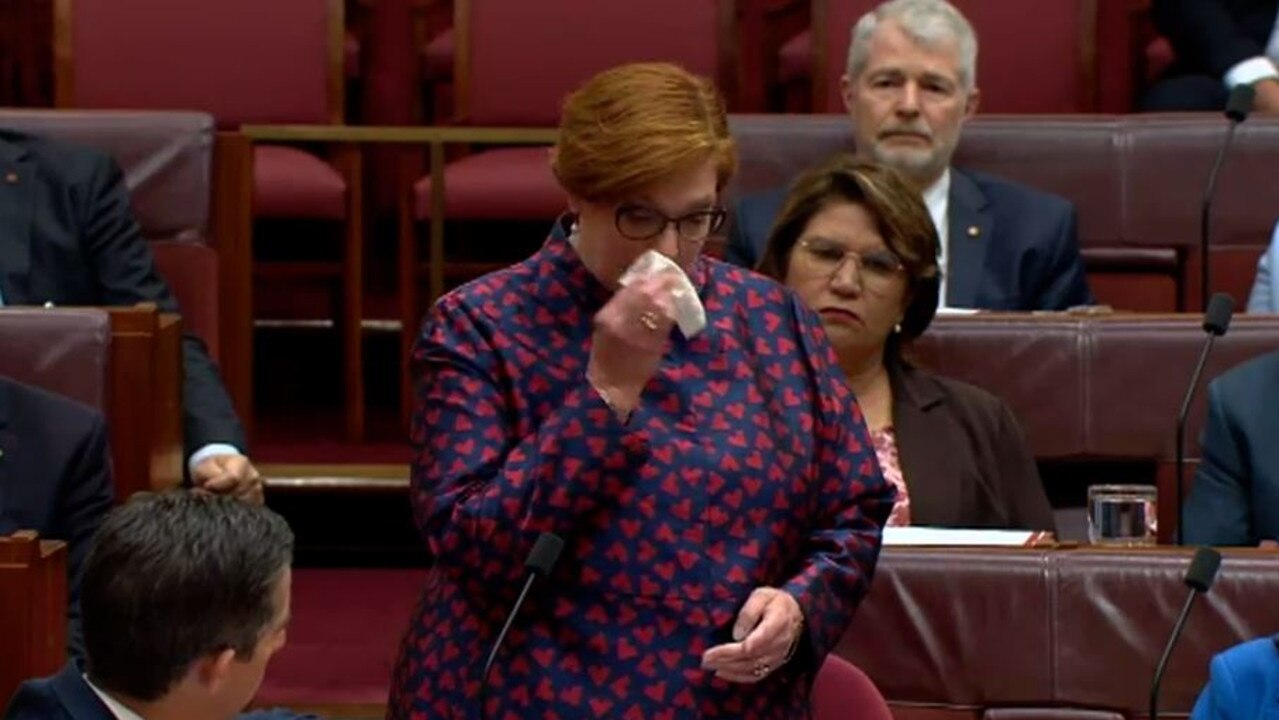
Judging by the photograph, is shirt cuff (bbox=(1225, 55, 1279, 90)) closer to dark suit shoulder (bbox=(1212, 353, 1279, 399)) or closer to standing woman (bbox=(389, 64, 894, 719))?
dark suit shoulder (bbox=(1212, 353, 1279, 399))

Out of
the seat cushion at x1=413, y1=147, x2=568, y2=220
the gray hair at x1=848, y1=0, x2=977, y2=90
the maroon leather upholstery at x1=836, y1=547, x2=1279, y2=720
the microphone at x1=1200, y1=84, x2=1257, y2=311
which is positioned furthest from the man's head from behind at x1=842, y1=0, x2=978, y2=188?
the maroon leather upholstery at x1=836, y1=547, x2=1279, y2=720

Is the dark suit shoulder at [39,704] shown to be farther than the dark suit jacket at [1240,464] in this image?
No

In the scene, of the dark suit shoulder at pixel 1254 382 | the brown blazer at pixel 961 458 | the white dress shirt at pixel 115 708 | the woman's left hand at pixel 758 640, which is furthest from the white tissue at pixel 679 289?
the dark suit shoulder at pixel 1254 382

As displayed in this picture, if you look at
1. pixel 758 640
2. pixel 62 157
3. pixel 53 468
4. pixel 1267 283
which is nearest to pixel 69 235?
pixel 62 157

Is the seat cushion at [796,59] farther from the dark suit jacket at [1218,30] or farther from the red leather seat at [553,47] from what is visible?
the dark suit jacket at [1218,30]

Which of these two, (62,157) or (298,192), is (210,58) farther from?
(62,157)

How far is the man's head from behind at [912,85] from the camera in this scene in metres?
2.01

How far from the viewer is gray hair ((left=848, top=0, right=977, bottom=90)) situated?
2.05 m

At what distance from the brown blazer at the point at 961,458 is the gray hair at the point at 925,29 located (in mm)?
491

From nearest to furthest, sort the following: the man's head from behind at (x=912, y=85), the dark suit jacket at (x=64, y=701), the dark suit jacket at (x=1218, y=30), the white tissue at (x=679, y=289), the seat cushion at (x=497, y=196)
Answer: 1. the dark suit jacket at (x=64, y=701)
2. the white tissue at (x=679, y=289)
3. the man's head from behind at (x=912, y=85)
4. the seat cushion at (x=497, y=196)
5. the dark suit jacket at (x=1218, y=30)

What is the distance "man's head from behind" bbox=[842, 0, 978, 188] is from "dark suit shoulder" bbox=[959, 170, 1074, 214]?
4 centimetres

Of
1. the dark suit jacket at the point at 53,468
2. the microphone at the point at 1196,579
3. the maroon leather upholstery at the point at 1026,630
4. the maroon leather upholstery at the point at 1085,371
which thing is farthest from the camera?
the maroon leather upholstery at the point at 1085,371

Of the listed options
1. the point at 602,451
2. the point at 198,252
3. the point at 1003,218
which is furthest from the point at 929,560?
the point at 198,252

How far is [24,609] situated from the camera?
1243 mm
